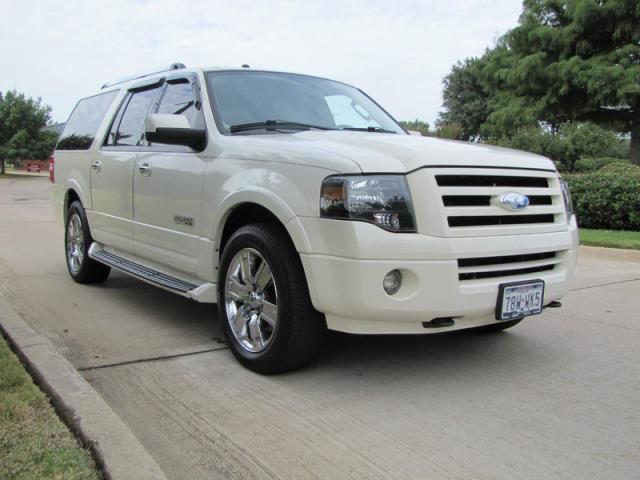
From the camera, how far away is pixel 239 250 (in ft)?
12.6

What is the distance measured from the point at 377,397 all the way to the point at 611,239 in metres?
7.14

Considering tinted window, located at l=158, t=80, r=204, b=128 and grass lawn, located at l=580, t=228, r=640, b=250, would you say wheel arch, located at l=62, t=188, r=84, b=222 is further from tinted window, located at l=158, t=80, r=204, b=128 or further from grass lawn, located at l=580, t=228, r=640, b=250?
grass lawn, located at l=580, t=228, r=640, b=250

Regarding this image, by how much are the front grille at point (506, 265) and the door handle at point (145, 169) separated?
2.68 metres

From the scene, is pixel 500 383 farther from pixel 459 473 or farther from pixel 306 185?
pixel 306 185

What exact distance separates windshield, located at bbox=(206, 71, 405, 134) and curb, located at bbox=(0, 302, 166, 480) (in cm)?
185

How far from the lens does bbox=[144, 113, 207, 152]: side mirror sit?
4.14 meters

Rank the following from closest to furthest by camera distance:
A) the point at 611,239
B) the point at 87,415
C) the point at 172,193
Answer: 1. the point at 87,415
2. the point at 172,193
3. the point at 611,239

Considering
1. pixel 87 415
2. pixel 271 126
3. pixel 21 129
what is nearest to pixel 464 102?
pixel 21 129

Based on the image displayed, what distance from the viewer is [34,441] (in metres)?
2.67

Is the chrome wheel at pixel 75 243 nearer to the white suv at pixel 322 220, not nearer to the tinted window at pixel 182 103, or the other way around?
the white suv at pixel 322 220

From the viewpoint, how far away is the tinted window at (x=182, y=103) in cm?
454

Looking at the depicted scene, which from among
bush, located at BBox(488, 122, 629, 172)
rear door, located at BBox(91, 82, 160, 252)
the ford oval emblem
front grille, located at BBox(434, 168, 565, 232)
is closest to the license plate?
front grille, located at BBox(434, 168, 565, 232)

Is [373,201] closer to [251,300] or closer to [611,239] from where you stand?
[251,300]

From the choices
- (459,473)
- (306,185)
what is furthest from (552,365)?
(306,185)
